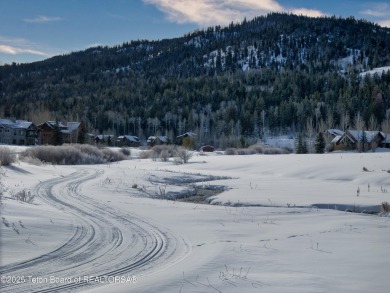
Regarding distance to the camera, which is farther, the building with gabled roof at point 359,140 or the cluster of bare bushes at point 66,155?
the building with gabled roof at point 359,140

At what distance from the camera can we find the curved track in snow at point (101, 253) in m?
6.45

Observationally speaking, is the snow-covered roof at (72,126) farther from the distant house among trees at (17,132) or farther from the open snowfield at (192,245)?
the open snowfield at (192,245)

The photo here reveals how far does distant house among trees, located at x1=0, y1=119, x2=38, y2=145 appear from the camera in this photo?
86.7 m

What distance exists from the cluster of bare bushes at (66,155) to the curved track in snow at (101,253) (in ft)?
90.9

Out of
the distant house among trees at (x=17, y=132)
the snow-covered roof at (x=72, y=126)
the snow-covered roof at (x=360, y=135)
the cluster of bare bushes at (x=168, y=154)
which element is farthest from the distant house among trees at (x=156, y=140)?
the snow-covered roof at (x=360, y=135)

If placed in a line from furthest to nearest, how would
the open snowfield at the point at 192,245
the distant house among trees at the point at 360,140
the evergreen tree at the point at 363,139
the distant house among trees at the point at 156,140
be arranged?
the distant house among trees at the point at 156,140 < the distant house among trees at the point at 360,140 < the evergreen tree at the point at 363,139 < the open snowfield at the point at 192,245

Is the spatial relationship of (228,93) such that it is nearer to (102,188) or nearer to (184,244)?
(102,188)

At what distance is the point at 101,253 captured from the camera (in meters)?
8.06

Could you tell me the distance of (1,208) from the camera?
35.4 ft

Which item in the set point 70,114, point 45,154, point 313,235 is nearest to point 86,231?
point 313,235

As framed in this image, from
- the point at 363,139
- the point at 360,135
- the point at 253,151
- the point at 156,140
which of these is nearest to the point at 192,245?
the point at 253,151

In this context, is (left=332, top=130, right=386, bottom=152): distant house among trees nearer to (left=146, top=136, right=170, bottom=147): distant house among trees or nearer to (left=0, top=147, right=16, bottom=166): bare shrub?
(left=146, top=136, right=170, bottom=147): distant house among trees

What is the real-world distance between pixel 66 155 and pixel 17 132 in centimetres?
5522

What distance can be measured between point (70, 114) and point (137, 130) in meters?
25.9
